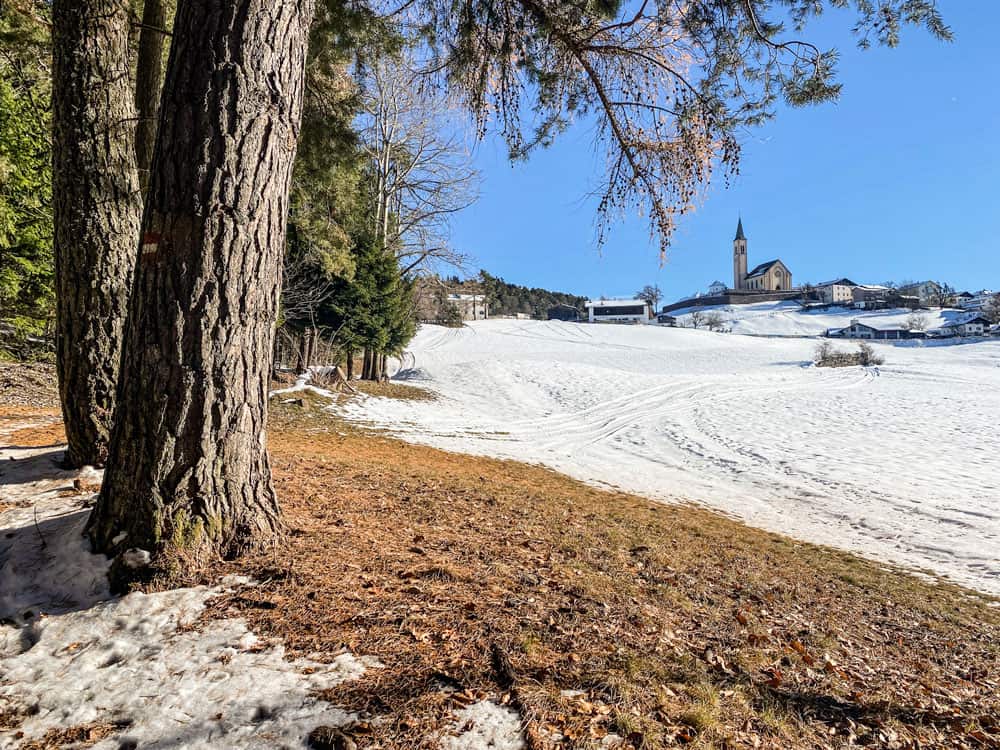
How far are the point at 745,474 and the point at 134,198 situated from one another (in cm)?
1043

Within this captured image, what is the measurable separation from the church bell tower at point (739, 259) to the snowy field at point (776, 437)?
93013 millimetres

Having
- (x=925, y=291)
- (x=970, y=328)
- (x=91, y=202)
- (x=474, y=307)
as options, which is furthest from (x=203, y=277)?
(x=925, y=291)

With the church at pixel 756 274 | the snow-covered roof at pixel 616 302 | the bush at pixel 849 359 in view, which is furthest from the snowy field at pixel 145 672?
the church at pixel 756 274

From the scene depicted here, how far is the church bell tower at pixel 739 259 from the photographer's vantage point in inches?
4424

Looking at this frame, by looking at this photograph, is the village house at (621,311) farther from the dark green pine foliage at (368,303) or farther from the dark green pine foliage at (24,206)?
the dark green pine foliage at (24,206)

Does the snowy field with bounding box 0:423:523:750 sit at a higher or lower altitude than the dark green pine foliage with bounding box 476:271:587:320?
lower

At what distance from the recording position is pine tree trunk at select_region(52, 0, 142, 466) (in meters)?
3.37

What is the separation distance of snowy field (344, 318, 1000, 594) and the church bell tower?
9301cm

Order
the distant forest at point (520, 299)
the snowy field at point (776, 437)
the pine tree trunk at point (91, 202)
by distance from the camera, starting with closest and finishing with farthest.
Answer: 1. the pine tree trunk at point (91, 202)
2. the snowy field at point (776, 437)
3. the distant forest at point (520, 299)

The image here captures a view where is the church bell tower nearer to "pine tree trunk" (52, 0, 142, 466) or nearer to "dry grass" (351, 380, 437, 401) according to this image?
"dry grass" (351, 380, 437, 401)

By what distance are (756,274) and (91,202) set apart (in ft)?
399

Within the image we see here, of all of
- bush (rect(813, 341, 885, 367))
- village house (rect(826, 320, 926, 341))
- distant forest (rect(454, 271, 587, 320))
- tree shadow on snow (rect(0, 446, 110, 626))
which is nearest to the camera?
tree shadow on snow (rect(0, 446, 110, 626))

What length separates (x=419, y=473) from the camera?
5.62 m

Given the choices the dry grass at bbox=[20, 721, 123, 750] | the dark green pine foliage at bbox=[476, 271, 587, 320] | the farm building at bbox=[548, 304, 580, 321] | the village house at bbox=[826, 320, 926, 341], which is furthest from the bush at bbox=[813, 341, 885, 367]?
the farm building at bbox=[548, 304, 580, 321]
